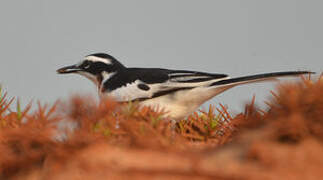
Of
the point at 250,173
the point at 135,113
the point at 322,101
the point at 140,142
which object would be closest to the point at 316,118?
the point at 322,101

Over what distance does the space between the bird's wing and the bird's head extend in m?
0.50

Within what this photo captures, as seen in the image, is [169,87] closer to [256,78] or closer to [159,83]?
[159,83]

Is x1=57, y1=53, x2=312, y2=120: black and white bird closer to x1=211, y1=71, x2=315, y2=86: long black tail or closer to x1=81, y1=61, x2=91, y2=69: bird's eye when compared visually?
x1=211, y1=71, x2=315, y2=86: long black tail

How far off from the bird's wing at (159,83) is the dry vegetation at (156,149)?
184 cm

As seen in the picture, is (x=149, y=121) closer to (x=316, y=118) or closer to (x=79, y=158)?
(x=79, y=158)

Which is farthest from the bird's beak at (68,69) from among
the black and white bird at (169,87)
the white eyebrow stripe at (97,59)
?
the black and white bird at (169,87)

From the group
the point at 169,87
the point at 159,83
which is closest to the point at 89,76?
the point at 159,83

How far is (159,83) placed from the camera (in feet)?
15.0

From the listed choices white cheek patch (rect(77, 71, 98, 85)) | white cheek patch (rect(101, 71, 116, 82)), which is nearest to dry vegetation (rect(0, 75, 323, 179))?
white cheek patch (rect(101, 71, 116, 82))

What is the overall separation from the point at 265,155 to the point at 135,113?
105cm

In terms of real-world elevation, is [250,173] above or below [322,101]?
below

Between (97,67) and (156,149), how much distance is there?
329 cm

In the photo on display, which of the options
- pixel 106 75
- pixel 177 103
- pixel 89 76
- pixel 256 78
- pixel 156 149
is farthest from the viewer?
pixel 89 76

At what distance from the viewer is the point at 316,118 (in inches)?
86.1
